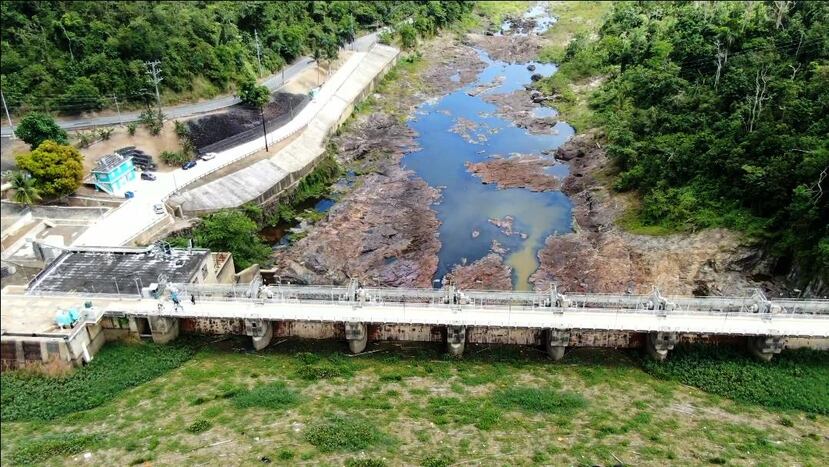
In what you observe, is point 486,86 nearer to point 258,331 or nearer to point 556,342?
point 556,342

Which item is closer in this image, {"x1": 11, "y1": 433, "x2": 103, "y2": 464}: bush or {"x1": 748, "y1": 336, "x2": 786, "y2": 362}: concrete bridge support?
{"x1": 11, "y1": 433, "x2": 103, "y2": 464}: bush

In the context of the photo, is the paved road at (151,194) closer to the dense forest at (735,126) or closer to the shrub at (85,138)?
the shrub at (85,138)

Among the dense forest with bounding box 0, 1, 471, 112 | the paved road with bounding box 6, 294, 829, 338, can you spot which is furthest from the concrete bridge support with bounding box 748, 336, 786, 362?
the dense forest with bounding box 0, 1, 471, 112

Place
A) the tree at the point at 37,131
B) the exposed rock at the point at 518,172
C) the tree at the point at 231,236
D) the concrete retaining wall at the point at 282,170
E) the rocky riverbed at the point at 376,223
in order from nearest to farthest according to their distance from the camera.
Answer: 1. the tree at the point at 231,236
2. the tree at the point at 37,131
3. the rocky riverbed at the point at 376,223
4. the concrete retaining wall at the point at 282,170
5. the exposed rock at the point at 518,172

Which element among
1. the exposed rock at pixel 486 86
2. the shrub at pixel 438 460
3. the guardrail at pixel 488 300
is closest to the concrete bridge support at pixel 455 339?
the guardrail at pixel 488 300

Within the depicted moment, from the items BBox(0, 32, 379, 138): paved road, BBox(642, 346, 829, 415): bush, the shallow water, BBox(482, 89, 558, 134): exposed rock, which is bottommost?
BBox(642, 346, 829, 415): bush

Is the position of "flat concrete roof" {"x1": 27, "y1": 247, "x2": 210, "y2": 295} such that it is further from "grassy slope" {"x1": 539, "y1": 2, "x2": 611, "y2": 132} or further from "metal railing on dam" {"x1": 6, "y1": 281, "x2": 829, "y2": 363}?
"grassy slope" {"x1": 539, "y1": 2, "x2": 611, "y2": 132}

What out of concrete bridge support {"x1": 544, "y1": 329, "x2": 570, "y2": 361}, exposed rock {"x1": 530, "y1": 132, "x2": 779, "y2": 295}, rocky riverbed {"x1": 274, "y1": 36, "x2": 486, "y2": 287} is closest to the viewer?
concrete bridge support {"x1": 544, "y1": 329, "x2": 570, "y2": 361}
